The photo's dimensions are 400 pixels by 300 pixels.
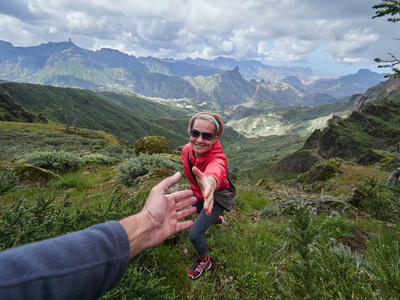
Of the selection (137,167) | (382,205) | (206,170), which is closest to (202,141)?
(206,170)

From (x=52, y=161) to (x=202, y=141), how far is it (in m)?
10.00

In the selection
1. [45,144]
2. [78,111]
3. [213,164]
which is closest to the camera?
[213,164]

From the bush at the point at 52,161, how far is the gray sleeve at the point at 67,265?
415 inches

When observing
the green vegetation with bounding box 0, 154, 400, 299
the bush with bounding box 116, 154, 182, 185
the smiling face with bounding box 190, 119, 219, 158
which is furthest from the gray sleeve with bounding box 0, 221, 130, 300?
the bush with bounding box 116, 154, 182, 185

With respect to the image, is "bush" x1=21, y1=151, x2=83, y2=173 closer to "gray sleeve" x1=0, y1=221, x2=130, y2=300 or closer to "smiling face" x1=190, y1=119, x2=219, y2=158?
"smiling face" x1=190, y1=119, x2=219, y2=158

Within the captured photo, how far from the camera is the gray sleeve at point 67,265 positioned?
0.93 meters

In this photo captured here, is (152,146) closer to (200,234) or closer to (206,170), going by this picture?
(200,234)

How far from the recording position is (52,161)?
31.6 ft

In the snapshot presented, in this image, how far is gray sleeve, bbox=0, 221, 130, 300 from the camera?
926mm

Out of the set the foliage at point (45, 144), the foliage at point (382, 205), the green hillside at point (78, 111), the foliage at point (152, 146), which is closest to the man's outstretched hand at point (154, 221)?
the foliage at point (382, 205)

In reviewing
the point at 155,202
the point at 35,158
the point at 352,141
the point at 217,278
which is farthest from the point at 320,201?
the point at 352,141

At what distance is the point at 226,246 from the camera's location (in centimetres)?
396

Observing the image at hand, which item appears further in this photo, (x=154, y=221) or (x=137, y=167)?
(x=137, y=167)

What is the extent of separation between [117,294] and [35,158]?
10755mm
